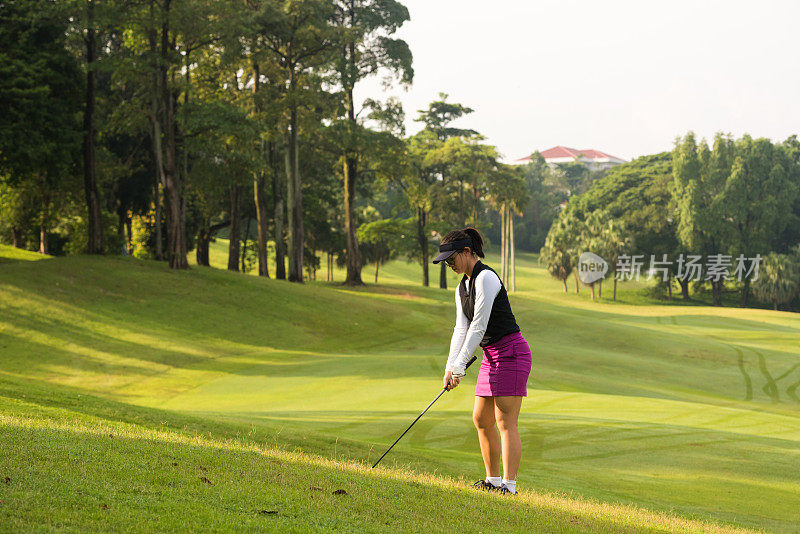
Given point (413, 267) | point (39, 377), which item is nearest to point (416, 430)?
point (39, 377)

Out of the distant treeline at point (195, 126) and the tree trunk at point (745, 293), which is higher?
the distant treeline at point (195, 126)

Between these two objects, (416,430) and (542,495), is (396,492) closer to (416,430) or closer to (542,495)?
(542,495)

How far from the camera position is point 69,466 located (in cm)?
579

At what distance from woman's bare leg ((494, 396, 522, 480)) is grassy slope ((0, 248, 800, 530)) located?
44 centimetres

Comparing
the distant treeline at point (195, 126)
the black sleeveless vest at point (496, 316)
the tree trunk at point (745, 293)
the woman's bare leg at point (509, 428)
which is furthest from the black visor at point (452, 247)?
the tree trunk at point (745, 293)

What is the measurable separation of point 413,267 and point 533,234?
107 ft

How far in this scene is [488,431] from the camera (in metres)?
7.00

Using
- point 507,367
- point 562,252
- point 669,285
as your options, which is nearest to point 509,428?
point 507,367

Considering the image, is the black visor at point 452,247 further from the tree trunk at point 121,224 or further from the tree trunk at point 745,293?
the tree trunk at point 745,293

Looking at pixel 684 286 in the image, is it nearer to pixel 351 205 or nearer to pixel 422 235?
pixel 422 235

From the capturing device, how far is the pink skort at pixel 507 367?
6.70 metres

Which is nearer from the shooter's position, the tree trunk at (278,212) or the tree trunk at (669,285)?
the tree trunk at (278,212)

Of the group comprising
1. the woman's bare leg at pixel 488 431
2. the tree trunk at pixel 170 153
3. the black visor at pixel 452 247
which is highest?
the tree trunk at pixel 170 153

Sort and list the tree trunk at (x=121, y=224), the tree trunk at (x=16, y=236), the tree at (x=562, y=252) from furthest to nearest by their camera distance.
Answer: the tree at (x=562, y=252) → the tree trunk at (x=16, y=236) → the tree trunk at (x=121, y=224)
